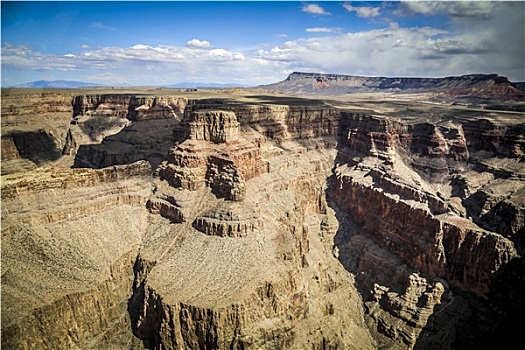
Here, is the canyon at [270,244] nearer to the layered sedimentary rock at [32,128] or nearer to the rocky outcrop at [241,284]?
the rocky outcrop at [241,284]

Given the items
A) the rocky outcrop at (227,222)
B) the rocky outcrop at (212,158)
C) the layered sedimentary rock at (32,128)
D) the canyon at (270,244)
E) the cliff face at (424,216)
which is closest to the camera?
the canyon at (270,244)

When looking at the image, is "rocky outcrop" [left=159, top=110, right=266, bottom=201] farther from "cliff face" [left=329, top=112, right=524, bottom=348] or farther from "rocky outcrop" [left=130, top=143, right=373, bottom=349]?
"cliff face" [left=329, top=112, right=524, bottom=348]

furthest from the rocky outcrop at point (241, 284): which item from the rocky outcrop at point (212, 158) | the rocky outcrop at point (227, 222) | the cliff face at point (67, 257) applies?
the cliff face at point (67, 257)

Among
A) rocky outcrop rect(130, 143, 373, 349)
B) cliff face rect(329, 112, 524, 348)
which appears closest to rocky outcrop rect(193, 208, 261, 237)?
rocky outcrop rect(130, 143, 373, 349)

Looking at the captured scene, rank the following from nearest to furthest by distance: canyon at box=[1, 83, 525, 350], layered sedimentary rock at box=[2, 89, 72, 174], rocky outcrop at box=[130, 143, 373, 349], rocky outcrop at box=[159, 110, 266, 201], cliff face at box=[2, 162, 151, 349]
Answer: cliff face at box=[2, 162, 151, 349], rocky outcrop at box=[130, 143, 373, 349], canyon at box=[1, 83, 525, 350], rocky outcrop at box=[159, 110, 266, 201], layered sedimentary rock at box=[2, 89, 72, 174]

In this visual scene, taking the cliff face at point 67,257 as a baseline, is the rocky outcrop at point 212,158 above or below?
above

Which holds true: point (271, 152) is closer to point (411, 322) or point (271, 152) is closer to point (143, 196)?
point (143, 196)

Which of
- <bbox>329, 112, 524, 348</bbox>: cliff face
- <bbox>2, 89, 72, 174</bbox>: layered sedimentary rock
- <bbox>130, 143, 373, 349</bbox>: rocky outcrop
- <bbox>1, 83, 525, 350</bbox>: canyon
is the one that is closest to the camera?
<bbox>130, 143, 373, 349</bbox>: rocky outcrop

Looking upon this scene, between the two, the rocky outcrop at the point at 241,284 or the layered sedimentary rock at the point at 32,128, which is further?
the layered sedimentary rock at the point at 32,128
